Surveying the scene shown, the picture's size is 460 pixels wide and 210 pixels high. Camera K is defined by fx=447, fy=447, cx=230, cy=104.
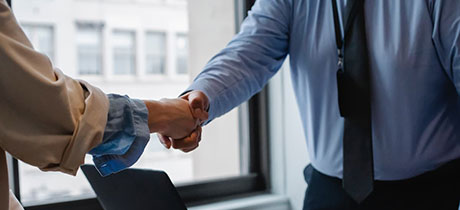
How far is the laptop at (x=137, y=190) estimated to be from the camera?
2.38ft

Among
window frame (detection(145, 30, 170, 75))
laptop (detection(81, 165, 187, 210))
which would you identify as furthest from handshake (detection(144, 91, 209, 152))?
window frame (detection(145, 30, 170, 75))

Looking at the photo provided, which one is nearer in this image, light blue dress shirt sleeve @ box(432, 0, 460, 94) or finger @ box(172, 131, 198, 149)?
light blue dress shirt sleeve @ box(432, 0, 460, 94)

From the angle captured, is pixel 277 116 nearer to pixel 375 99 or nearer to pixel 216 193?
pixel 216 193

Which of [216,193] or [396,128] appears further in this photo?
[216,193]

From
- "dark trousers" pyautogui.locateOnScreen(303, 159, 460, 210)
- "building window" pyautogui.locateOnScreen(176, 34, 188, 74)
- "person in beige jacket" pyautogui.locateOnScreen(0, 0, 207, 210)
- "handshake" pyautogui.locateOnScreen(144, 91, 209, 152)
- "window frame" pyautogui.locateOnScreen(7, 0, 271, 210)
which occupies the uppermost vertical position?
"person in beige jacket" pyautogui.locateOnScreen(0, 0, 207, 210)

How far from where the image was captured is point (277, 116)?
1942 millimetres

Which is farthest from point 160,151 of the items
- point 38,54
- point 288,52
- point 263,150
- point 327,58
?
point 38,54

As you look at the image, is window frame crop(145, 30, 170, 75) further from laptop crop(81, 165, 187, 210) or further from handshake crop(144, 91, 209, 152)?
laptop crop(81, 165, 187, 210)

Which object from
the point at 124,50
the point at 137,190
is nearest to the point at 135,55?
the point at 124,50

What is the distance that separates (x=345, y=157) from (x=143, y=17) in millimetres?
1911

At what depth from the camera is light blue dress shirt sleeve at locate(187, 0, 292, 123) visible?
114cm

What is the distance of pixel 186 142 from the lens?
0.99 meters

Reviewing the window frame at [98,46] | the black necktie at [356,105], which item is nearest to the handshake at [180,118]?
the black necktie at [356,105]

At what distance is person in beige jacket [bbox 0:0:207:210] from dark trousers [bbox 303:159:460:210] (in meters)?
0.62
